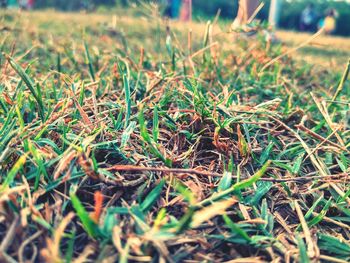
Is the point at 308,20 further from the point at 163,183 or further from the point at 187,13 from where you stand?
the point at 163,183

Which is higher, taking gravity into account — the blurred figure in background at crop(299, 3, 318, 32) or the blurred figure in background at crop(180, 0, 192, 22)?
the blurred figure in background at crop(180, 0, 192, 22)

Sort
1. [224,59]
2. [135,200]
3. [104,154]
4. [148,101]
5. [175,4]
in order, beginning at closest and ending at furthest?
[135,200], [104,154], [148,101], [224,59], [175,4]

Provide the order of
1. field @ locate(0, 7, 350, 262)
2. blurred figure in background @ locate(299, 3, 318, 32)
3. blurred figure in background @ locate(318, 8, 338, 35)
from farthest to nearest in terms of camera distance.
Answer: blurred figure in background @ locate(299, 3, 318, 32), blurred figure in background @ locate(318, 8, 338, 35), field @ locate(0, 7, 350, 262)

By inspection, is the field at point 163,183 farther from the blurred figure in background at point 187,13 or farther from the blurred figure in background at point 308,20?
the blurred figure in background at point 308,20

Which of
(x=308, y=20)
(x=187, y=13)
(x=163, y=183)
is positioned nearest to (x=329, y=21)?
(x=308, y=20)

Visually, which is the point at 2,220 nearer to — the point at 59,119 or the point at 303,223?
the point at 59,119

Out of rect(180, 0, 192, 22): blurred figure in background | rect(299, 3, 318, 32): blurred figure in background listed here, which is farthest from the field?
rect(299, 3, 318, 32): blurred figure in background

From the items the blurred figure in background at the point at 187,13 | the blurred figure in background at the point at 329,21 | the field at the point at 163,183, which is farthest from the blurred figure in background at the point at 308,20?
the field at the point at 163,183

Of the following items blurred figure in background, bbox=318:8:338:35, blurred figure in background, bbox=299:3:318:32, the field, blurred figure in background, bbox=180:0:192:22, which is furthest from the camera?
blurred figure in background, bbox=299:3:318:32

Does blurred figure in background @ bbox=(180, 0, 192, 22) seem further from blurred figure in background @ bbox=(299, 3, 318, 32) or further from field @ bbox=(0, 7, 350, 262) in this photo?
blurred figure in background @ bbox=(299, 3, 318, 32)

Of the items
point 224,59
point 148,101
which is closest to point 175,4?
point 224,59

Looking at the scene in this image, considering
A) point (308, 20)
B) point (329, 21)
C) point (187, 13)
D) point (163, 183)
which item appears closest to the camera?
point (163, 183)
